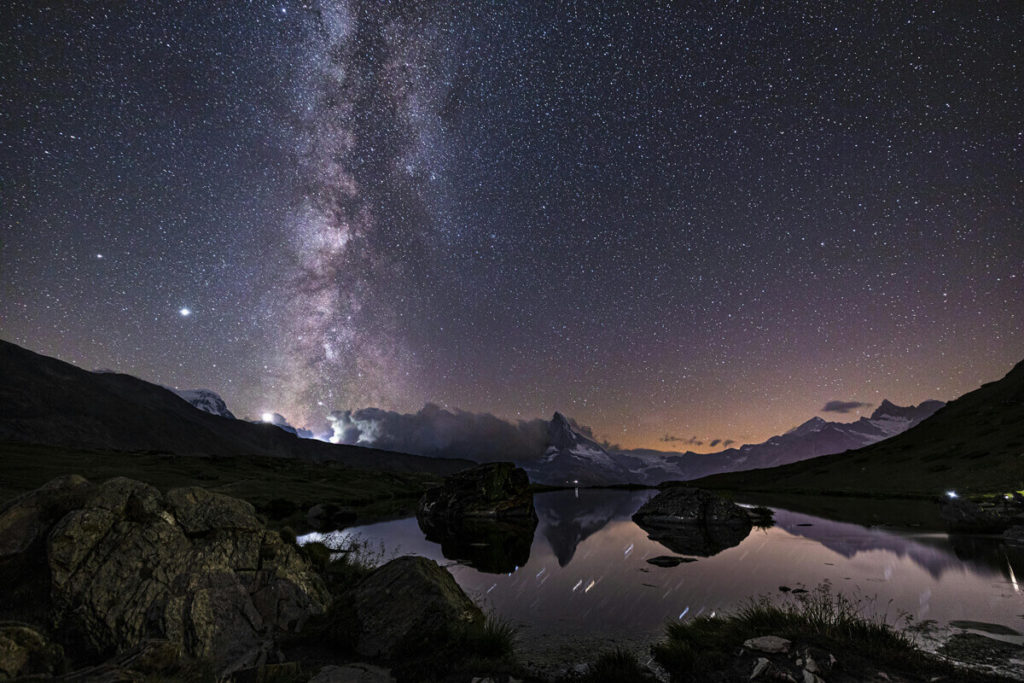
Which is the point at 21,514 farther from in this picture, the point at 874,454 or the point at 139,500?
the point at 874,454

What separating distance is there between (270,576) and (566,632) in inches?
353

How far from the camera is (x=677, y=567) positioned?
76.8 feet

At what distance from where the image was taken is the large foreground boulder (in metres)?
10.9

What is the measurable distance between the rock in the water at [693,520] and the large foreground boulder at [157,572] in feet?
86.7

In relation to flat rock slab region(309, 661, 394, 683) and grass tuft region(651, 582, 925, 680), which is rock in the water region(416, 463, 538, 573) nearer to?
grass tuft region(651, 582, 925, 680)

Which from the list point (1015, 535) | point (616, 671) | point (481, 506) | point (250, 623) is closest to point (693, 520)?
point (1015, 535)

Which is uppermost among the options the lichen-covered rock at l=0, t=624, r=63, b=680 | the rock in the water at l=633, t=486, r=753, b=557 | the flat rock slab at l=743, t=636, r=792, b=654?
the lichen-covered rock at l=0, t=624, r=63, b=680

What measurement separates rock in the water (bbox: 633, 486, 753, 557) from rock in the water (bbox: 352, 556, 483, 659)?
2406 centimetres

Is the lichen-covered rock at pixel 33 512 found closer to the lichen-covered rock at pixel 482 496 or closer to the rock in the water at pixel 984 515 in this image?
the lichen-covered rock at pixel 482 496

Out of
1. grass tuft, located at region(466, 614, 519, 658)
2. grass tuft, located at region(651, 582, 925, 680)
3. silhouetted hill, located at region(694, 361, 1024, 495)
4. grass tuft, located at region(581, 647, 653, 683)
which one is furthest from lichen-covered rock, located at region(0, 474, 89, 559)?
silhouetted hill, located at region(694, 361, 1024, 495)

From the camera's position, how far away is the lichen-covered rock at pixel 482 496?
55.5m

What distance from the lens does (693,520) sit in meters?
45.1

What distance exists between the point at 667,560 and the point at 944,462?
13108cm

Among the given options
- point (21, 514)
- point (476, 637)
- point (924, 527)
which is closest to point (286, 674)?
point (476, 637)
